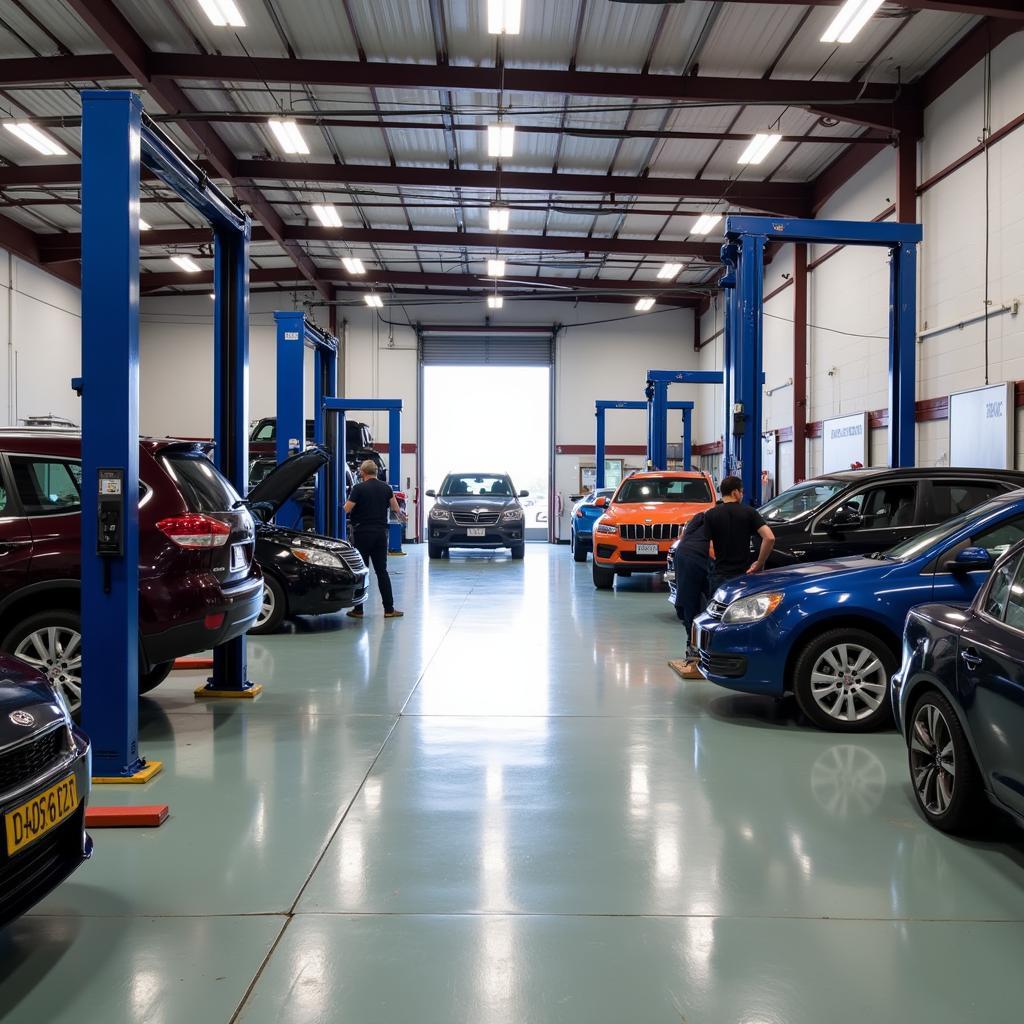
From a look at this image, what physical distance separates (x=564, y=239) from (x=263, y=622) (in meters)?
14.4

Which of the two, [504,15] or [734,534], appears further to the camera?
[504,15]

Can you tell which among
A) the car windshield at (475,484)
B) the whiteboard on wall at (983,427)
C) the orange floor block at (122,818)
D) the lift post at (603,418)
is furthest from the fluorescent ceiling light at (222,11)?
the lift post at (603,418)

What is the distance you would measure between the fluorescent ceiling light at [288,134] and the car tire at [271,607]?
713cm

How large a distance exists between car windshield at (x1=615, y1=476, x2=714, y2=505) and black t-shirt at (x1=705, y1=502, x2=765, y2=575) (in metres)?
6.08

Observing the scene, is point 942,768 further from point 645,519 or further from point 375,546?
point 645,519

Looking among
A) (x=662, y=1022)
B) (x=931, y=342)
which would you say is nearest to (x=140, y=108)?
(x=662, y=1022)

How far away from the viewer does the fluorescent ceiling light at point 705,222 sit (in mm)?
18094

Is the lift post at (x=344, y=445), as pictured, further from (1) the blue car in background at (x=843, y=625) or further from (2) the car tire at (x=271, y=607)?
(1) the blue car in background at (x=843, y=625)

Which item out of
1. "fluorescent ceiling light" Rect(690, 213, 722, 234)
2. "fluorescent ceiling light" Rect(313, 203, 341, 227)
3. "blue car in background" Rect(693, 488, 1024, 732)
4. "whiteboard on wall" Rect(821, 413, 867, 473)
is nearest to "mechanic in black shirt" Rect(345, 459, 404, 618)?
"blue car in background" Rect(693, 488, 1024, 732)

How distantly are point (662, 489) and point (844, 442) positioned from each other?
4878 millimetres

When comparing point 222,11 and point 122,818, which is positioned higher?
point 222,11

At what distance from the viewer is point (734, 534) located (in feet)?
22.6

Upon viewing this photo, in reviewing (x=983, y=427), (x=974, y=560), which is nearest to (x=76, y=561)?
(x=974, y=560)

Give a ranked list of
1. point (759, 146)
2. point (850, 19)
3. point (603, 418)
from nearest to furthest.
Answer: point (850, 19) < point (759, 146) < point (603, 418)
